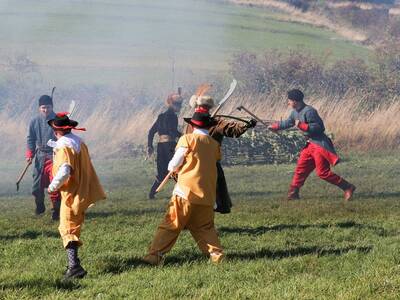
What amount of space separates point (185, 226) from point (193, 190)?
1.20ft

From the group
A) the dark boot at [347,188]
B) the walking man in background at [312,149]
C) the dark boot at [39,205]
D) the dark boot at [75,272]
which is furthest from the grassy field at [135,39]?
the dark boot at [75,272]

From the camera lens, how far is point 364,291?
18.1ft

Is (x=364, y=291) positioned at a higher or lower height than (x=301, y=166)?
higher

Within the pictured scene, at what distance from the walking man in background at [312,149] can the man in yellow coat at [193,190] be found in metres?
4.68

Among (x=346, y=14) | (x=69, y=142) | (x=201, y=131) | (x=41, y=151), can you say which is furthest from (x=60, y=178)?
(x=346, y=14)

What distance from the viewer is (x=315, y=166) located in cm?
1165

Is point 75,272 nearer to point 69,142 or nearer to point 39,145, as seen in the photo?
point 69,142

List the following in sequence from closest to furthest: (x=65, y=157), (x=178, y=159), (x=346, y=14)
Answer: (x=65, y=157)
(x=178, y=159)
(x=346, y=14)

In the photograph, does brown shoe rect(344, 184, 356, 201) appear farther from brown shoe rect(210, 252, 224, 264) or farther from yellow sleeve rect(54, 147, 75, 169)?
yellow sleeve rect(54, 147, 75, 169)

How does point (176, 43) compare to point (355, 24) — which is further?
point (355, 24)

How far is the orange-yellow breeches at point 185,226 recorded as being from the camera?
6.84 m

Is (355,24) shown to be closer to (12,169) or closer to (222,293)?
(12,169)

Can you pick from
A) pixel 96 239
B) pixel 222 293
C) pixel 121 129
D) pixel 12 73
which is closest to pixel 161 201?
pixel 96 239

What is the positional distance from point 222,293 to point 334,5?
36528 mm
